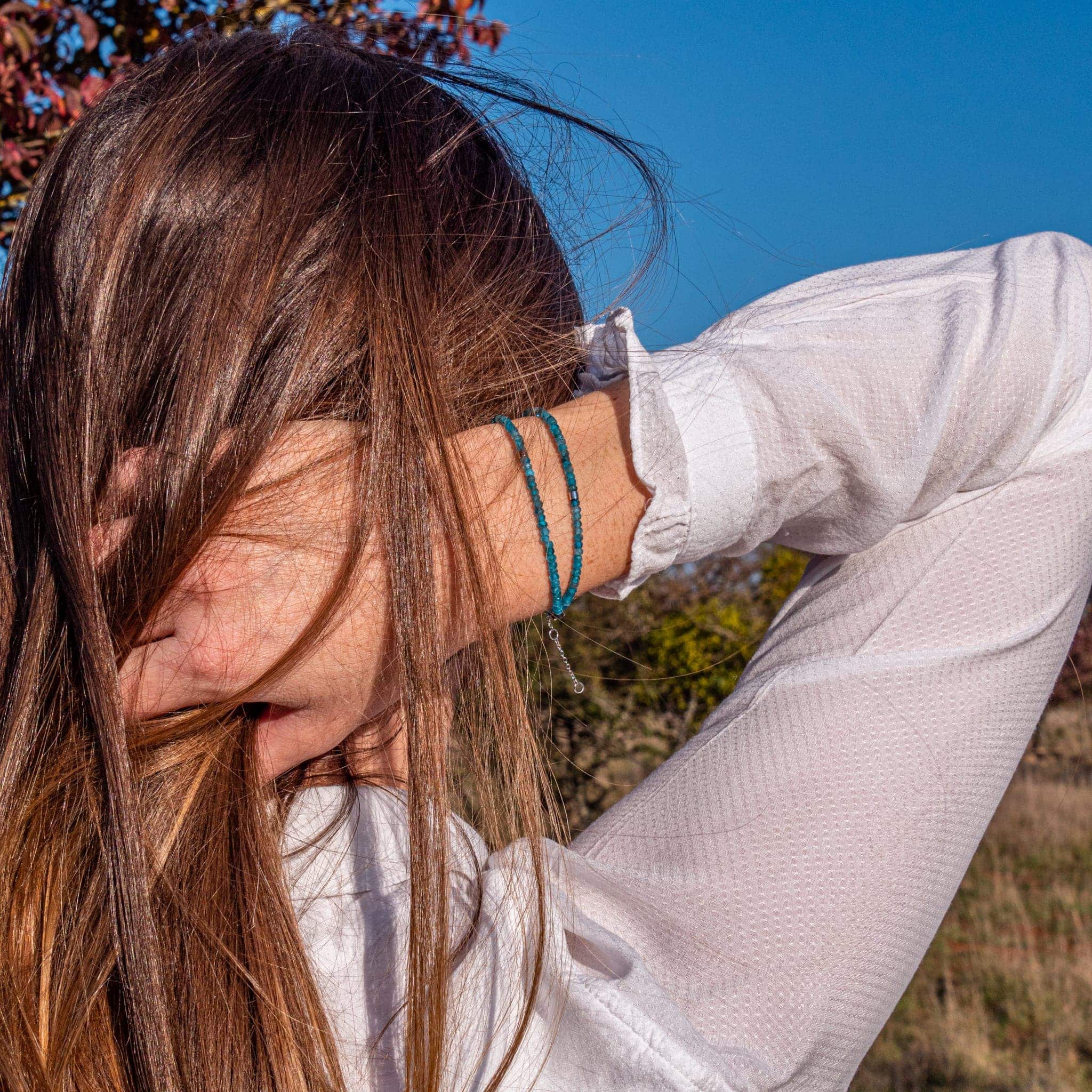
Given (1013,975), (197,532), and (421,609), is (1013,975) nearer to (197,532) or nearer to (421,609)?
(421,609)

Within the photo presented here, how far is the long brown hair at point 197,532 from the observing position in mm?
818

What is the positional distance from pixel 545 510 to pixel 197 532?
29cm

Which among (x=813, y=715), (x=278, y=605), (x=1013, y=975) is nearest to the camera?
(x=278, y=605)

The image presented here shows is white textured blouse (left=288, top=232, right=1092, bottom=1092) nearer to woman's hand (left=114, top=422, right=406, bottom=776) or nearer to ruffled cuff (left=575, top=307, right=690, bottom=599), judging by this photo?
ruffled cuff (left=575, top=307, right=690, bottom=599)

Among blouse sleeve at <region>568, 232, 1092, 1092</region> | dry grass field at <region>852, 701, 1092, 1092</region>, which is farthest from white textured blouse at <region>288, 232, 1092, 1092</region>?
dry grass field at <region>852, 701, 1092, 1092</region>

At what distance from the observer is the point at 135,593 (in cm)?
86

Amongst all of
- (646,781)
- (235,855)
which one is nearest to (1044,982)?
(646,781)

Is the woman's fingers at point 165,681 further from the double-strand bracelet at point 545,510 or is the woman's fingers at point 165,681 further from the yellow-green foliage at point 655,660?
the yellow-green foliage at point 655,660

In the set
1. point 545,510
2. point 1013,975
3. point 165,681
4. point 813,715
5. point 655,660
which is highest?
point 545,510

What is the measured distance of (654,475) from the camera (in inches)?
34.5

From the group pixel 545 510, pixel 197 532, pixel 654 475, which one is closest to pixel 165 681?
pixel 197 532

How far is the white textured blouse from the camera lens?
0.86 meters

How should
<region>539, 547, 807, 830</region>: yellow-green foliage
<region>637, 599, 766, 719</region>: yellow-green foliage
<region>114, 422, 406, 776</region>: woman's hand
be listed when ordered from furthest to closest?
<region>637, 599, 766, 719</region>: yellow-green foliage < <region>539, 547, 807, 830</region>: yellow-green foliage < <region>114, 422, 406, 776</region>: woman's hand

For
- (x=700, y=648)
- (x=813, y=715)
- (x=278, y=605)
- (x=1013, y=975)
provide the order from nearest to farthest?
(x=278, y=605) < (x=813, y=715) < (x=700, y=648) < (x=1013, y=975)
